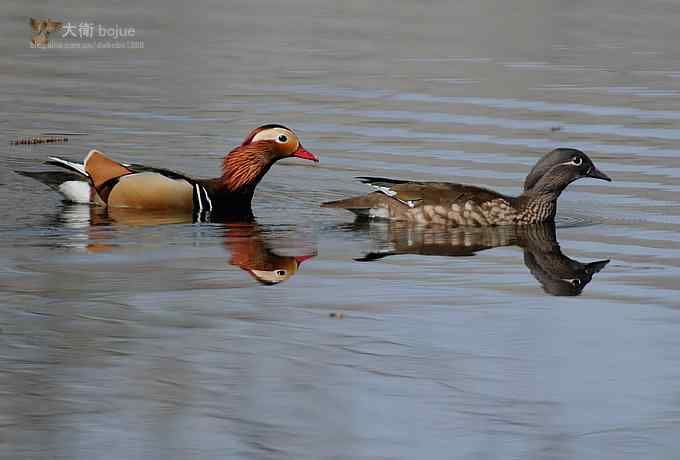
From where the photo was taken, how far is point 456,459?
23.3 ft

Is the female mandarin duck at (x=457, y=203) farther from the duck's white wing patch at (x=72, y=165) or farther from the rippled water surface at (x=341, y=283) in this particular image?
the duck's white wing patch at (x=72, y=165)

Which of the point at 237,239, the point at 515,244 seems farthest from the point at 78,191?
the point at 515,244

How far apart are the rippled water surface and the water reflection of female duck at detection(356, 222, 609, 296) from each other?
1.6 inches

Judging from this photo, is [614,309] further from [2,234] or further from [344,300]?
[2,234]

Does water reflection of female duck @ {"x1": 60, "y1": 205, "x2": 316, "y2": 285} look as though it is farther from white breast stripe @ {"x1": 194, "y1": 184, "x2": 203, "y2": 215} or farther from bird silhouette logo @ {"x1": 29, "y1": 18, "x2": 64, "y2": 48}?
bird silhouette logo @ {"x1": 29, "y1": 18, "x2": 64, "y2": 48}

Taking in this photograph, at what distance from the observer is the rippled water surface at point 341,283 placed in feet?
24.8

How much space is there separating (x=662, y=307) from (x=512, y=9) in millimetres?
26080

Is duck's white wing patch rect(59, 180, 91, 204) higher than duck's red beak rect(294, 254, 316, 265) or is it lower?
higher

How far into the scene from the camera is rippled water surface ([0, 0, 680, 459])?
24.8 feet

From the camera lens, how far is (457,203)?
13.8 m

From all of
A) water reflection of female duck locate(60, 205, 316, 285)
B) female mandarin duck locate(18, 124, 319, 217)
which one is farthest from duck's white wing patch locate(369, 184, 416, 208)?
female mandarin duck locate(18, 124, 319, 217)

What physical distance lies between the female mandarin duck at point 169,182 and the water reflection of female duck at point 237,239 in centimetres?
16

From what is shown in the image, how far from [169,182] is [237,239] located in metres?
1.64

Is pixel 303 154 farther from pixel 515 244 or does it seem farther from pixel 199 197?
pixel 515 244
